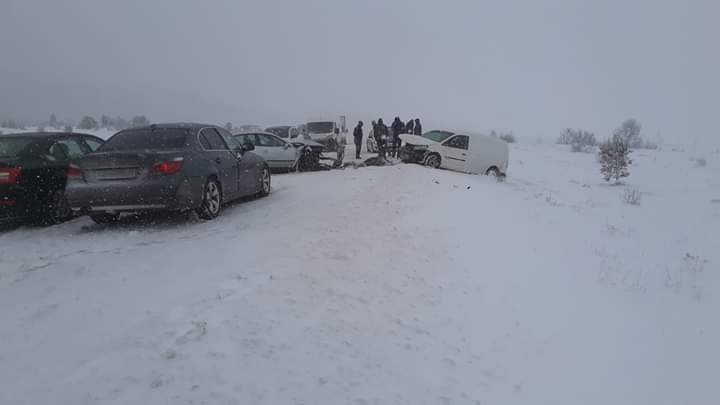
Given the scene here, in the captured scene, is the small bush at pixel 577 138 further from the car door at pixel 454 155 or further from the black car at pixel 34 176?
the black car at pixel 34 176

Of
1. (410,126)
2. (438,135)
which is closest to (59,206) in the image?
(438,135)

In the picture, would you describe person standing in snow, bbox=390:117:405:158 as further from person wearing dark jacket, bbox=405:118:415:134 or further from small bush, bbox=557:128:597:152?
small bush, bbox=557:128:597:152

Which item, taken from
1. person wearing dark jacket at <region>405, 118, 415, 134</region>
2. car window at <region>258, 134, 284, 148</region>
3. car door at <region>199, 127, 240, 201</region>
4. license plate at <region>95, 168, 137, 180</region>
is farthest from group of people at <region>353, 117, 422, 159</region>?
license plate at <region>95, 168, 137, 180</region>

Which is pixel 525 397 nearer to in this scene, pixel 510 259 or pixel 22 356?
pixel 510 259

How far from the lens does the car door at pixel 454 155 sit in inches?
675

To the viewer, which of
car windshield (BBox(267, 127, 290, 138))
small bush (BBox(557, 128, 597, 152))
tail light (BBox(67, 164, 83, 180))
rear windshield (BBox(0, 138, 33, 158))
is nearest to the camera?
tail light (BBox(67, 164, 83, 180))

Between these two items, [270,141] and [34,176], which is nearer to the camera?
[34,176]

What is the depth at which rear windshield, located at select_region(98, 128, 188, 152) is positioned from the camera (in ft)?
21.3

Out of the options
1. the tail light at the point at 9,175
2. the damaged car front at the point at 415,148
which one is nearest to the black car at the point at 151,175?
the tail light at the point at 9,175

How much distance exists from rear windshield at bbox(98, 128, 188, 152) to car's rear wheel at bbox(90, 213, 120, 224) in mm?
1048

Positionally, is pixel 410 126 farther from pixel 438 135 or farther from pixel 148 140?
pixel 148 140

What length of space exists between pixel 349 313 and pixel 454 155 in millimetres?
14560

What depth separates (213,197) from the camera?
22.9ft

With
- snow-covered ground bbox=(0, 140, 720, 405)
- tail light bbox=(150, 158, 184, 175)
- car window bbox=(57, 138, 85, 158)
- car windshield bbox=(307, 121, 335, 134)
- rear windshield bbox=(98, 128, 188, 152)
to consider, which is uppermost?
car windshield bbox=(307, 121, 335, 134)
